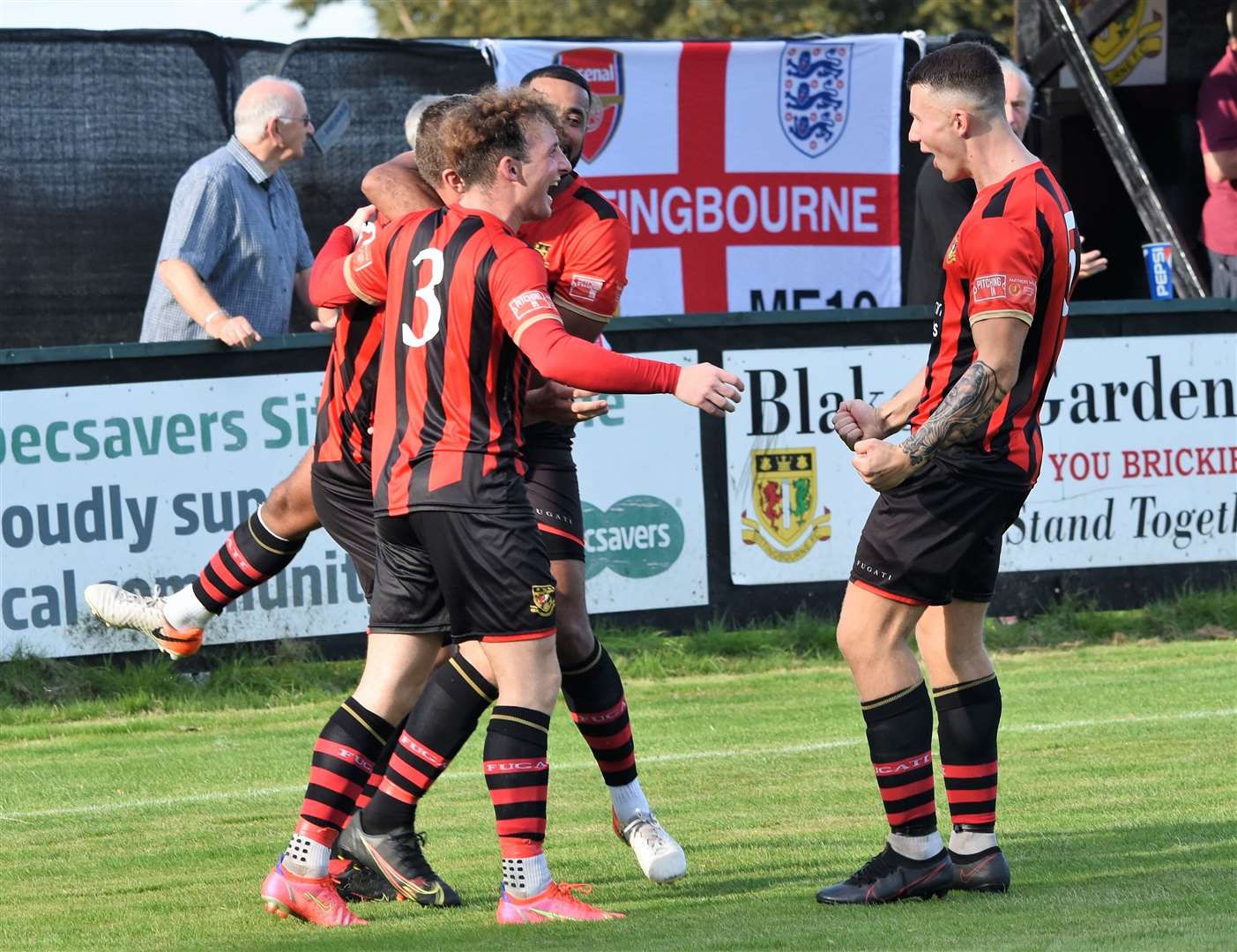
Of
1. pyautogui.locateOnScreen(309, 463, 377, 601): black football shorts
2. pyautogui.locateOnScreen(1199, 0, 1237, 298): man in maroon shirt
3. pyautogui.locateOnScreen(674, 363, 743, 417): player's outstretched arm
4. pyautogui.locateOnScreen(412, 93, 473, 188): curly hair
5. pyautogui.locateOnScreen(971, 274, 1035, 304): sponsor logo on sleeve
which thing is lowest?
pyautogui.locateOnScreen(309, 463, 377, 601): black football shorts

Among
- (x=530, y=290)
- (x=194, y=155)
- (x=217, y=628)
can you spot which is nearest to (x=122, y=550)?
(x=217, y=628)

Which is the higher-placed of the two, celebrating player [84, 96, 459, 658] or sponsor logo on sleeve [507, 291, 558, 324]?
sponsor logo on sleeve [507, 291, 558, 324]

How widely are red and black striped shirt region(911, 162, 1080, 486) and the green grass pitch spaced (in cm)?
119

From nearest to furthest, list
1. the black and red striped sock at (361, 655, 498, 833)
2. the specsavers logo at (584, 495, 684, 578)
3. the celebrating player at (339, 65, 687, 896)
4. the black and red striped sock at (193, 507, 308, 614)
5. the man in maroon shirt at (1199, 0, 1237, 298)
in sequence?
1. the black and red striped sock at (361, 655, 498, 833)
2. the celebrating player at (339, 65, 687, 896)
3. the black and red striped sock at (193, 507, 308, 614)
4. the specsavers logo at (584, 495, 684, 578)
5. the man in maroon shirt at (1199, 0, 1237, 298)

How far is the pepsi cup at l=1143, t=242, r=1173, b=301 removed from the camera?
1120 cm

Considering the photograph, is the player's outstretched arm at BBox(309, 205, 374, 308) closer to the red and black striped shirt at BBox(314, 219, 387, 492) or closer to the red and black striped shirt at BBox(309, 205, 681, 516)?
the red and black striped shirt at BBox(314, 219, 387, 492)

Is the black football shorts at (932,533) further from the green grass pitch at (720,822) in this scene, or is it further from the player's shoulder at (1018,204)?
the green grass pitch at (720,822)

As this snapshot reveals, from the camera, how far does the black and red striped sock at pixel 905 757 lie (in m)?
5.09

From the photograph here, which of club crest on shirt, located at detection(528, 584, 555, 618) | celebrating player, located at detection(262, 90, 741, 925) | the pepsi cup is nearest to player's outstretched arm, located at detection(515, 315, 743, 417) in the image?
celebrating player, located at detection(262, 90, 741, 925)

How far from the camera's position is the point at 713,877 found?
18.1 ft

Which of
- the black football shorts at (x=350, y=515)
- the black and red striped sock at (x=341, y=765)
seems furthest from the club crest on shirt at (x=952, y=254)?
the black and red striped sock at (x=341, y=765)

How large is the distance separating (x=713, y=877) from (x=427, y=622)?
47.3 inches

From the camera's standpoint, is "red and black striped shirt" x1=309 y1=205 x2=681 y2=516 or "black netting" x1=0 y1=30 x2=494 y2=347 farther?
"black netting" x1=0 y1=30 x2=494 y2=347

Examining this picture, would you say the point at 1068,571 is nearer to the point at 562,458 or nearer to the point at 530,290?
the point at 562,458
